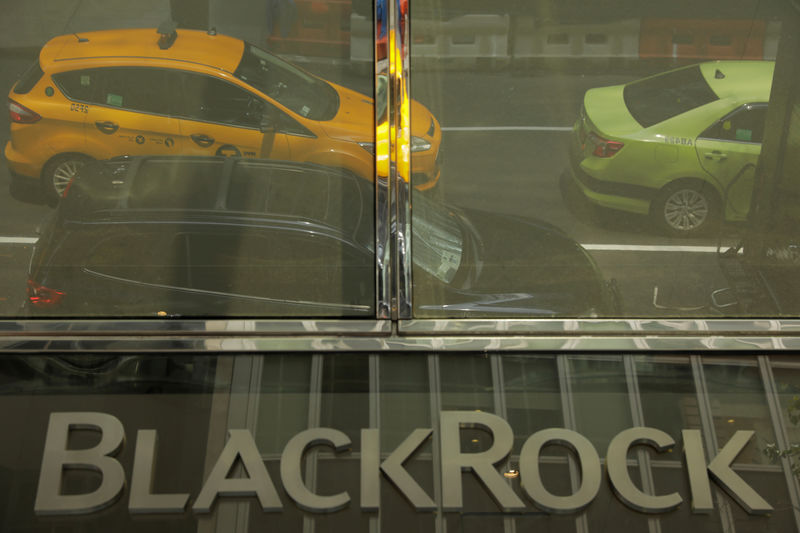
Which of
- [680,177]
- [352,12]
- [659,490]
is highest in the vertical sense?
[352,12]

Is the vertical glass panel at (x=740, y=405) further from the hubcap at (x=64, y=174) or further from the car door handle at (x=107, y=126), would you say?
the hubcap at (x=64, y=174)

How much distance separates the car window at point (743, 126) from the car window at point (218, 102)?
2.12m

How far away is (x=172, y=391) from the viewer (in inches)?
128

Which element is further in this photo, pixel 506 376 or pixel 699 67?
pixel 699 67

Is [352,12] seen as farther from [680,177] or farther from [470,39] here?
[680,177]

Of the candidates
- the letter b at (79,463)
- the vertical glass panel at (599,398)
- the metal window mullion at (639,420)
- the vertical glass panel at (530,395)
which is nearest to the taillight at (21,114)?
the letter b at (79,463)

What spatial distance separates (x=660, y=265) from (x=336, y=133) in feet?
5.26

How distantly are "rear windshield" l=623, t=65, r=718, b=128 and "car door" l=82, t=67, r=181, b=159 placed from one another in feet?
6.94

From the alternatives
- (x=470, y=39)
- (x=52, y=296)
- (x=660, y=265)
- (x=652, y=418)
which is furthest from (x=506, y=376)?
(x=52, y=296)

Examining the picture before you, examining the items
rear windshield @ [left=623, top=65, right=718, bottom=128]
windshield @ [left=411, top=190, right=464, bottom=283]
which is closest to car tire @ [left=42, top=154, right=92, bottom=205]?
windshield @ [left=411, top=190, right=464, bottom=283]

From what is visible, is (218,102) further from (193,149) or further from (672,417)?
(672,417)

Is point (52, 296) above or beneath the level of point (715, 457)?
above

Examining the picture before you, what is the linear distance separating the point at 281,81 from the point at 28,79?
3.79ft

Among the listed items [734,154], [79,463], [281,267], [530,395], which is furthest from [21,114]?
[734,154]
